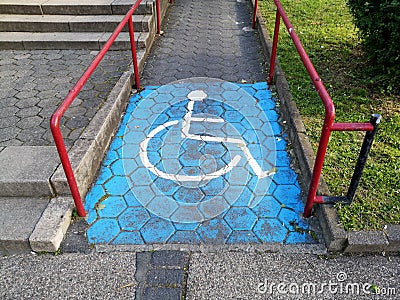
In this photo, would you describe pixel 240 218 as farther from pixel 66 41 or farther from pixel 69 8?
pixel 69 8

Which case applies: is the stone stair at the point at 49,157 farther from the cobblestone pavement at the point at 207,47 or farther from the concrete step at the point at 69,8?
the cobblestone pavement at the point at 207,47

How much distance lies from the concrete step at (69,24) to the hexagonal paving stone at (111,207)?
12.3 ft

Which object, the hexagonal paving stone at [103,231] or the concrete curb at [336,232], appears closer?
the concrete curb at [336,232]

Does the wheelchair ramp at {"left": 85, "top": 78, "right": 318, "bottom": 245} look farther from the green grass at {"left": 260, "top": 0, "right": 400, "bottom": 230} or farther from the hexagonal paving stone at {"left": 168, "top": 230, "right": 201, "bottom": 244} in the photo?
the green grass at {"left": 260, "top": 0, "right": 400, "bottom": 230}

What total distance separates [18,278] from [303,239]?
2251 mm

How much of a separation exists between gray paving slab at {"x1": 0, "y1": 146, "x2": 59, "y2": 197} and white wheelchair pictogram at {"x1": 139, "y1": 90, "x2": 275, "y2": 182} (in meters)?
0.93

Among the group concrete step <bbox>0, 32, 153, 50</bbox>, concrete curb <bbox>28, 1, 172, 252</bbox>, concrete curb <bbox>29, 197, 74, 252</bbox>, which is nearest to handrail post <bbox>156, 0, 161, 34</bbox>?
concrete step <bbox>0, 32, 153, 50</bbox>

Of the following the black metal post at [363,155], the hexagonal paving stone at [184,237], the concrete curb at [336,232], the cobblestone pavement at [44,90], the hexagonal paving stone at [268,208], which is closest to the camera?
the black metal post at [363,155]

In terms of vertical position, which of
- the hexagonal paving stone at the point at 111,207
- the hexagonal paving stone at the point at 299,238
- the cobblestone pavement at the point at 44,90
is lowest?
the hexagonal paving stone at the point at 111,207

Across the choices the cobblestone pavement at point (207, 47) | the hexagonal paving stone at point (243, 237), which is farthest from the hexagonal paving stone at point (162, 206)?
the cobblestone pavement at point (207, 47)

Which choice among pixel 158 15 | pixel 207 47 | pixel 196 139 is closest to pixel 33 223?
pixel 196 139

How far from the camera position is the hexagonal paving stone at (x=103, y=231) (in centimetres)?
296

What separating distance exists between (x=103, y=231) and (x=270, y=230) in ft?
4.67

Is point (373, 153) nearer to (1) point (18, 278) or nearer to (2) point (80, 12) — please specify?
(1) point (18, 278)
